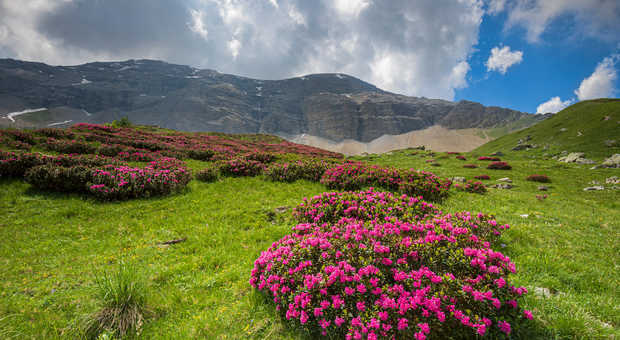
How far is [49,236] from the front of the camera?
764 cm

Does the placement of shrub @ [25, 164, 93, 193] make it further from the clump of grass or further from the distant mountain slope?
the distant mountain slope

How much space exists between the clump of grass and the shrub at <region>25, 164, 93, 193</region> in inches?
382

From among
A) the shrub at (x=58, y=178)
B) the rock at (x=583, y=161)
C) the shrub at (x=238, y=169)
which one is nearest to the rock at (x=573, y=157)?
the rock at (x=583, y=161)

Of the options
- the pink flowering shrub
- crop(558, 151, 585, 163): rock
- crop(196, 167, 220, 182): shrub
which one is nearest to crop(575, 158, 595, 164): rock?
crop(558, 151, 585, 163): rock

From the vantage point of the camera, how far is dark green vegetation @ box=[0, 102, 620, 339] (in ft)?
13.8

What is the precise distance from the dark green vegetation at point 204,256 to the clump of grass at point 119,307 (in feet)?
0.74

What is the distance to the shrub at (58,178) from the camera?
10500mm

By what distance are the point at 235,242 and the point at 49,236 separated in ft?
21.8

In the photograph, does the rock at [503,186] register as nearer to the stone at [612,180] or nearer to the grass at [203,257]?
the grass at [203,257]

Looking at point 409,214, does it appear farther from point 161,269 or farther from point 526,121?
point 526,121

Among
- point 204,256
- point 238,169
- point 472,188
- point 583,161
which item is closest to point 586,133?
point 583,161

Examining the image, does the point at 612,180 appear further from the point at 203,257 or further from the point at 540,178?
the point at 203,257

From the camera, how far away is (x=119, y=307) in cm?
434

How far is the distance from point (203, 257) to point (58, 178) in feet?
33.5
